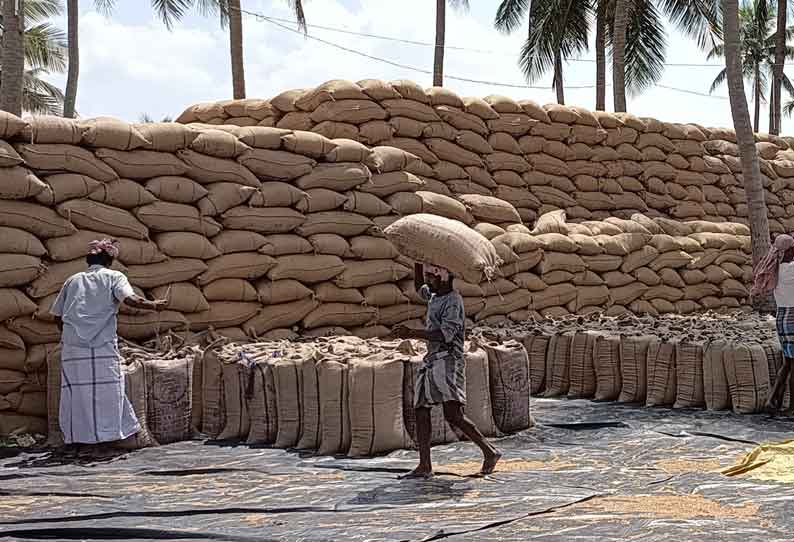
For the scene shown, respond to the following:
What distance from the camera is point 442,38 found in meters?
14.5

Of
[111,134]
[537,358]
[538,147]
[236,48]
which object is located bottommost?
[537,358]

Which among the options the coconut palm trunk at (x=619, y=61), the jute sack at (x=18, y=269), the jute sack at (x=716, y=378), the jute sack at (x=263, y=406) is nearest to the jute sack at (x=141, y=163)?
the jute sack at (x=18, y=269)

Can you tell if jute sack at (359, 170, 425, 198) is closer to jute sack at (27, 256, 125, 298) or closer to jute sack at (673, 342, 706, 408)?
jute sack at (27, 256, 125, 298)

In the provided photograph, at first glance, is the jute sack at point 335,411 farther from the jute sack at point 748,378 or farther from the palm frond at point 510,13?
the palm frond at point 510,13

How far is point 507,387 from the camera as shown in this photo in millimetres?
5988

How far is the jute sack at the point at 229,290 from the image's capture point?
6656 mm

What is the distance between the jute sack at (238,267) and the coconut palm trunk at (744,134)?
18.9 feet

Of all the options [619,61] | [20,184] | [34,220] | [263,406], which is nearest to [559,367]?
[263,406]

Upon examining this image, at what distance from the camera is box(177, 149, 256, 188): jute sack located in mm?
6668

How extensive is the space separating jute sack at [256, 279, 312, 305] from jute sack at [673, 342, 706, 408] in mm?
3002

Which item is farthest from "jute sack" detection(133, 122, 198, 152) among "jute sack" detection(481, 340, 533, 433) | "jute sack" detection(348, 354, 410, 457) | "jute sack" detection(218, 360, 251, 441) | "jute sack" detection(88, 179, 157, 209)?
"jute sack" detection(481, 340, 533, 433)

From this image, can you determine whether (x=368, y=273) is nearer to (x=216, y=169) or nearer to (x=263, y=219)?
(x=263, y=219)

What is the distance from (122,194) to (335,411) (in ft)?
7.53

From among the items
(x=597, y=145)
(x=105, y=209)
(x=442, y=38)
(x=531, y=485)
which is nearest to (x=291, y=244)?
(x=105, y=209)
